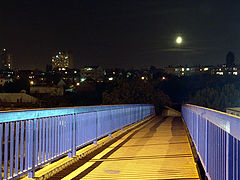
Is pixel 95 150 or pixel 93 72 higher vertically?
pixel 93 72

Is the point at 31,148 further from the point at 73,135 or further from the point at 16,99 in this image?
the point at 16,99

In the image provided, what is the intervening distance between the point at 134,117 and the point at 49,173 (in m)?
12.9

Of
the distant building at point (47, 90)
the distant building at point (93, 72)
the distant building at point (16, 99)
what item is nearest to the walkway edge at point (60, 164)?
the distant building at point (16, 99)

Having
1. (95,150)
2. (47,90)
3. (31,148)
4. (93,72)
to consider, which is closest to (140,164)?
(95,150)

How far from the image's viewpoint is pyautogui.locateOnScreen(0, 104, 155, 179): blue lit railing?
198 inches

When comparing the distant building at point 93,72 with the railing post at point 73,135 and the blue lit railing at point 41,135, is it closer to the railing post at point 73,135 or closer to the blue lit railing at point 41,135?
the blue lit railing at point 41,135

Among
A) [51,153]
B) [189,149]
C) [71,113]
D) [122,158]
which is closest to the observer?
[51,153]

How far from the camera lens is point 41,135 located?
6289mm

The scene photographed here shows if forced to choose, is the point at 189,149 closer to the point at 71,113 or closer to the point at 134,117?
the point at 71,113

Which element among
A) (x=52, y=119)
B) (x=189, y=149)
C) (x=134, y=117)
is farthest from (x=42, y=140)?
(x=134, y=117)

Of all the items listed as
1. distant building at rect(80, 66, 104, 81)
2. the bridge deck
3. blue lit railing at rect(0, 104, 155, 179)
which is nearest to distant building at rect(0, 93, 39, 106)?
the bridge deck

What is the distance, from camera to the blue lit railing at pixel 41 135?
5.03 meters

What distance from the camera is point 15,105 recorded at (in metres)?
77.1

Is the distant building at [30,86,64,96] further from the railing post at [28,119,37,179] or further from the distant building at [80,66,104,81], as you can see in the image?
the railing post at [28,119,37,179]
